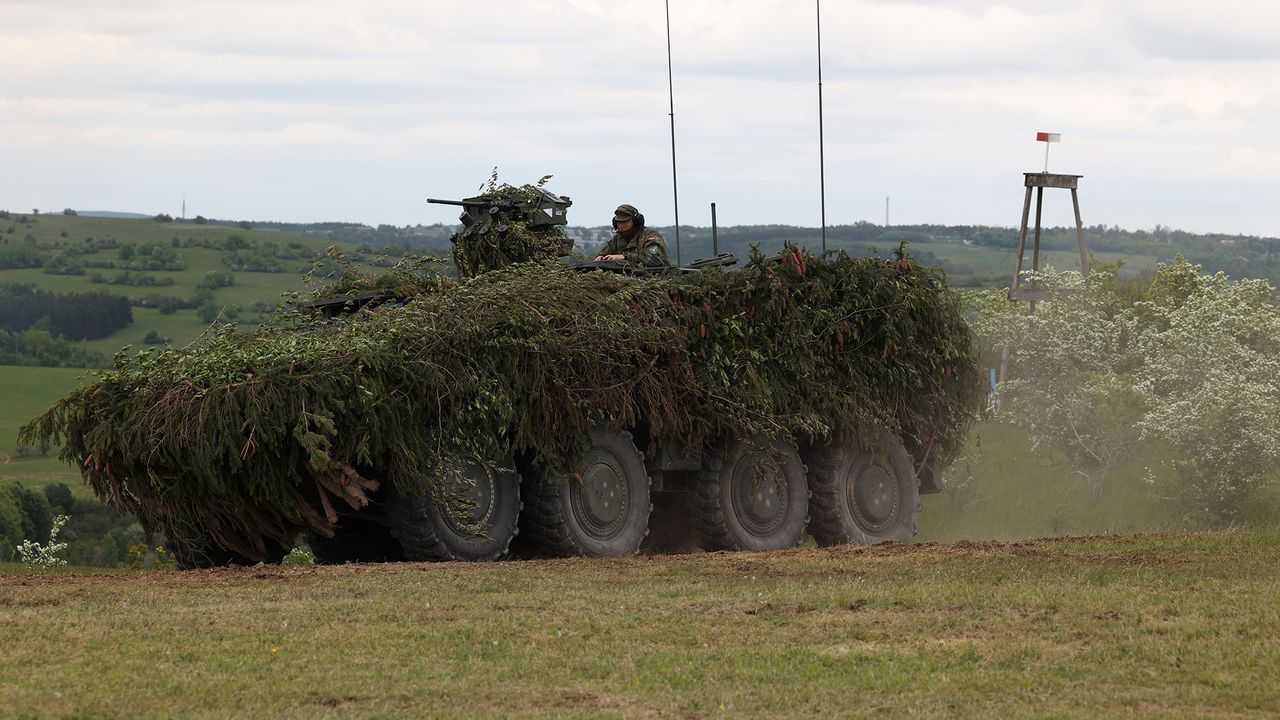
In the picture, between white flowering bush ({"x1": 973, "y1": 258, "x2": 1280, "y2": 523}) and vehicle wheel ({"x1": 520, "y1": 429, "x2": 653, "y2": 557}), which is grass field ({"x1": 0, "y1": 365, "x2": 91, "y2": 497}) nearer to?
white flowering bush ({"x1": 973, "y1": 258, "x2": 1280, "y2": 523})

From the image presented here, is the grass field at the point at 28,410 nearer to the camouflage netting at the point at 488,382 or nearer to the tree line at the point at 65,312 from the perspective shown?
the tree line at the point at 65,312

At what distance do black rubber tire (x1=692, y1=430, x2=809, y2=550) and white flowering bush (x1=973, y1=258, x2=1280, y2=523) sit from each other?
21782 millimetres

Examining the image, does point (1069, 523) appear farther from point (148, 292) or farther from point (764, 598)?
point (148, 292)

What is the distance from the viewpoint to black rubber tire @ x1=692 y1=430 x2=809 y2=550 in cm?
1738

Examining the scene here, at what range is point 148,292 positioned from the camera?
95.4 meters

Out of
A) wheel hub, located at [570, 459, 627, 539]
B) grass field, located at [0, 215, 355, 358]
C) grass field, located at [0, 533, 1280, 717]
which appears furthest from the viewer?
grass field, located at [0, 215, 355, 358]

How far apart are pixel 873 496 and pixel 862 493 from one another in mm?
187

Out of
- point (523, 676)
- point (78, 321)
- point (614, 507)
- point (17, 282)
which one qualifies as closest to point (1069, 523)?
point (614, 507)

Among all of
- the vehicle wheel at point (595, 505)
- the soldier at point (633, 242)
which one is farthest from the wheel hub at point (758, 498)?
the soldier at point (633, 242)

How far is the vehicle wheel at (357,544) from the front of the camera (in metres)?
16.2

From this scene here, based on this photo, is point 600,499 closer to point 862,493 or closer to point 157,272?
point 862,493

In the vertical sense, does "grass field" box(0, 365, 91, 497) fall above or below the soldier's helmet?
below

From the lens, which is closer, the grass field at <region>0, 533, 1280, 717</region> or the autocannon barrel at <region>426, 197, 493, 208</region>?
the grass field at <region>0, 533, 1280, 717</region>

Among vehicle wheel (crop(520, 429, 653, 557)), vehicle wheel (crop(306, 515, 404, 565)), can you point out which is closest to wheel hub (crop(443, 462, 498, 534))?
vehicle wheel (crop(520, 429, 653, 557))
